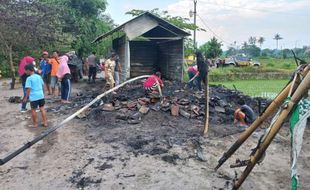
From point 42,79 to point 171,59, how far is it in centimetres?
833

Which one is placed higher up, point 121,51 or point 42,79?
point 121,51

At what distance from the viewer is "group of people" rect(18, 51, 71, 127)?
807cm

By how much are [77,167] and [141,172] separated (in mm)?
1148

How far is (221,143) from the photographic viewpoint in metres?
7.13

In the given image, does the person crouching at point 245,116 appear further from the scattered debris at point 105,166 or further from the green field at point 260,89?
the green field at point 260,89

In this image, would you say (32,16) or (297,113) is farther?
(32,16)

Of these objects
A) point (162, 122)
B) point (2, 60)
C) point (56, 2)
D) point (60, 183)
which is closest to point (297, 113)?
point (60, 183)

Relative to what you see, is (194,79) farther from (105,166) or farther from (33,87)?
(105,166)

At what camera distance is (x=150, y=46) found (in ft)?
67.0

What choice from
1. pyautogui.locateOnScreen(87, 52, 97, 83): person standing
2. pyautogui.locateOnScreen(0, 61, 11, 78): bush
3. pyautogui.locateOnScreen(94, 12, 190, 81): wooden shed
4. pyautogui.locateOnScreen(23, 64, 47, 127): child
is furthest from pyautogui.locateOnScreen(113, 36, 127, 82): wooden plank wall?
pyautogui.locateOnScreen(0, 61, 11, 78): bush

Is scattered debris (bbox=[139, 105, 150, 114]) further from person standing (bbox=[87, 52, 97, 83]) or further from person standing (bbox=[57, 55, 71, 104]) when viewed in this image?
person standing (bbox=[87, 52, 97, 83])

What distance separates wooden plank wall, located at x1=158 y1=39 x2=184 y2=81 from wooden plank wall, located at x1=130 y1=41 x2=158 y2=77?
1.61ft

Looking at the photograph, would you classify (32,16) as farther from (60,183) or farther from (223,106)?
(60,183)

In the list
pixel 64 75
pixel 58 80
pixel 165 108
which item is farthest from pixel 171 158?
pixel 58 80
